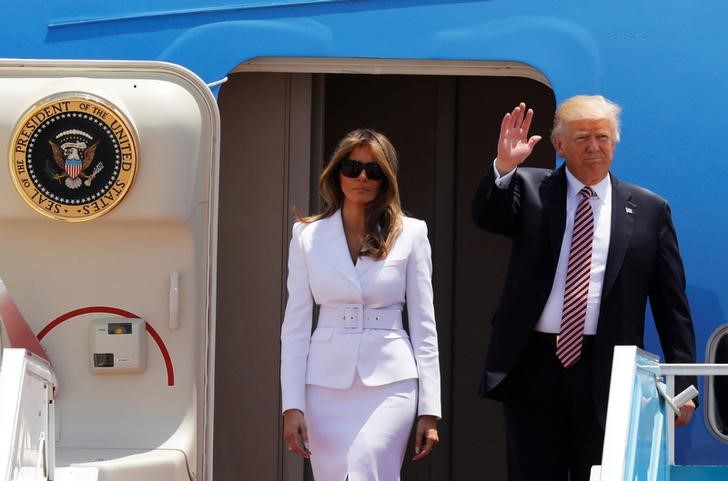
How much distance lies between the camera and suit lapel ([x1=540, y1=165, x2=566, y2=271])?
415cm

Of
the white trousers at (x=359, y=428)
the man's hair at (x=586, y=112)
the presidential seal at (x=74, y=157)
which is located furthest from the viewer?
the presidential seal at (x=74, y=157)

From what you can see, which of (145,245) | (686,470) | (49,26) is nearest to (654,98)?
(686,470)

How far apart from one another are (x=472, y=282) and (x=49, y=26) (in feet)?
7.88

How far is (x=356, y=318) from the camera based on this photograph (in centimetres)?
391

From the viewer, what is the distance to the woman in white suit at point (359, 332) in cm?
383

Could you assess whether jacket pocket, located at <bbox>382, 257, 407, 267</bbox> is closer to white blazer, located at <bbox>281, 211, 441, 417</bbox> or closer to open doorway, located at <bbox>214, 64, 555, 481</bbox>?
white blazer, located at <bbox>281, 211, 441, 417</bbox>

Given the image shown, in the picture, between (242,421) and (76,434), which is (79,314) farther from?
(242,421)

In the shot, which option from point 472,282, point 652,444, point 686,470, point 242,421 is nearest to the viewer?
point 652,444

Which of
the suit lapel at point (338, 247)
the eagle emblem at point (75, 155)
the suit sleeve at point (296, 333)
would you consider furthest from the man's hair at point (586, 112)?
the eagle emblem at point (75, 155)

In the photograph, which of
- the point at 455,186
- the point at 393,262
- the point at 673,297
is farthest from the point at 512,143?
the point at 455,186

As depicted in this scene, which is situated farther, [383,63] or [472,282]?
[472,282]

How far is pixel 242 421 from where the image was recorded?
5.51 m

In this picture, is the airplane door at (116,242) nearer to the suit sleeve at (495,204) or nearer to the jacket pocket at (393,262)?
the jacket pocket at (393,262)

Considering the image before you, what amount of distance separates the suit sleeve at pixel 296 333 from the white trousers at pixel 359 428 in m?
0.05
